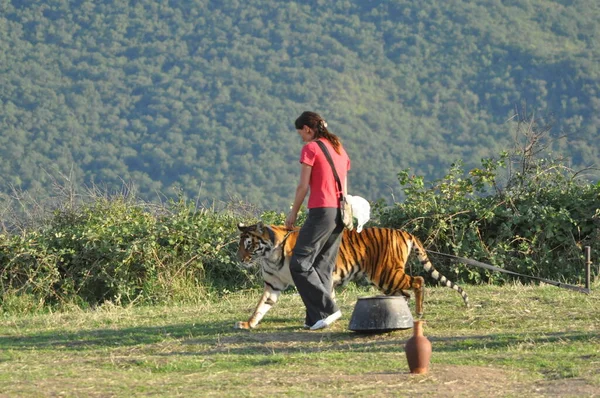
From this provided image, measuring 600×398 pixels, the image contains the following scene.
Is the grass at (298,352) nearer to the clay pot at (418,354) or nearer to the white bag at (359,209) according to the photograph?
the clay pot at (418,354)

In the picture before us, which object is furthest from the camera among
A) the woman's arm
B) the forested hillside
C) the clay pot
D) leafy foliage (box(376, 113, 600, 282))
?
the forested hillside

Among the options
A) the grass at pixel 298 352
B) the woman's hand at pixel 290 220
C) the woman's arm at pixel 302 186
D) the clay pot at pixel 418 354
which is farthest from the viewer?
the woman's hand at pixel 290 220

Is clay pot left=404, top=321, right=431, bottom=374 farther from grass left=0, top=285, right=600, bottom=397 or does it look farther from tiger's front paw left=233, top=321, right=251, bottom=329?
tiger's front paw left=233, top=321, right=251, bottom=329

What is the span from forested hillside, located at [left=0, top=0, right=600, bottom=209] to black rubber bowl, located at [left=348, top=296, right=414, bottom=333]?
34.9 metres

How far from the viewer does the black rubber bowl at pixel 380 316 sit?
30.1 feet

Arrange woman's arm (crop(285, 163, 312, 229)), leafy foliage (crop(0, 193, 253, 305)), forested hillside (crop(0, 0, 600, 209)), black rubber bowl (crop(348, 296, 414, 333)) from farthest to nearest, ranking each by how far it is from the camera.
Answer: forested hillside (crop(0, 0, 600, 209))
leafy foliage (crop(0, 193, 253, 305))
woman's arm (crop(285, 163, 312, 229))
black rubber bowl (crop(348, 296, 414, 333))

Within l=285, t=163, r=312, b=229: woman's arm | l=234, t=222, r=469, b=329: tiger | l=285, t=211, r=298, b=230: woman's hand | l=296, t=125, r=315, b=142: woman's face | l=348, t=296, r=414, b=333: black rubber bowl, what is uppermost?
l=296, t=125, r=315, b=142: woman's face

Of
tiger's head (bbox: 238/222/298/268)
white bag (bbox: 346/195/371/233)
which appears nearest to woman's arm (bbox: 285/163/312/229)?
white bag (bbox: 346/195/371/233)

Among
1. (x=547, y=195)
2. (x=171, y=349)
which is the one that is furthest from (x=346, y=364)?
(x=547, y=195)

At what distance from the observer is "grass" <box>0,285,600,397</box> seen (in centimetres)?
730

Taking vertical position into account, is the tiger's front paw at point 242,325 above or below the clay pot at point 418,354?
below

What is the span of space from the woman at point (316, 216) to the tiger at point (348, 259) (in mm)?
571

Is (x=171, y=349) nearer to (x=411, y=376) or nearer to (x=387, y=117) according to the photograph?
(x=411, y=376)

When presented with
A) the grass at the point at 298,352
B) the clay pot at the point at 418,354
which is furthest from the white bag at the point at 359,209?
the clay pot at the point at 418,354
